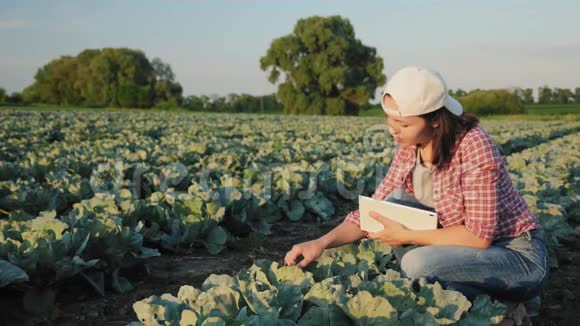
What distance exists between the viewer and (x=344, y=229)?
114 inches

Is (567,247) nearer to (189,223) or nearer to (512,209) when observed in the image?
(512,209)

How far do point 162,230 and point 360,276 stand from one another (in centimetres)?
264

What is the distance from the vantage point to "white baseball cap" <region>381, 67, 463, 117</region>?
2.44 metres

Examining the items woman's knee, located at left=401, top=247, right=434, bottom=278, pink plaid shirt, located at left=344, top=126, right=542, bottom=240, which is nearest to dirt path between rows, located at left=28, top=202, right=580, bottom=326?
pink plaid shirt, located at left=344, top=126, right=542, bottom=240

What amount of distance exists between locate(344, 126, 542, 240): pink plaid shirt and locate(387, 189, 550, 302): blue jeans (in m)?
0.10

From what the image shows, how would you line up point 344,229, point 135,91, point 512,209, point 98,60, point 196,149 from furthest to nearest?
point 98,60 → point 135,91 → point 196,149 → point 344,229 → point 512,209

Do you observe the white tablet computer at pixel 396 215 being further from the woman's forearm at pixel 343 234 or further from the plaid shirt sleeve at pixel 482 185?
the plaid shirt sleeve at pixel 482 185

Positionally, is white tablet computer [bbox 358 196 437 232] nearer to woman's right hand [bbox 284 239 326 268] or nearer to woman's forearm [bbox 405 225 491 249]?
woman's forearm [bbox 405 225 491 249]

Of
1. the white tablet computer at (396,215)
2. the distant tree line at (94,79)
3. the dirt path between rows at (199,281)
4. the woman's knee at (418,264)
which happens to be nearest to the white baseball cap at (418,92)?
the white tablet computer at (396,215)

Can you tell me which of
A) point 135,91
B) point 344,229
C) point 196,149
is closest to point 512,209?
point 344,229

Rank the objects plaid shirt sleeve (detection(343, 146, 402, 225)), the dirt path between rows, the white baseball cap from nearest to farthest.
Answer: the white baseball cap, plaid shirt sleeve (detection(343, 146, 402, 225)), the dirt path between rows

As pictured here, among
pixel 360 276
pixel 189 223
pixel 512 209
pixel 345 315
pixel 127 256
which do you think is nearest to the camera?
pixel 345 315

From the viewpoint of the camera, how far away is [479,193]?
8.16ft

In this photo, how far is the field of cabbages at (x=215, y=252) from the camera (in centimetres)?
207
